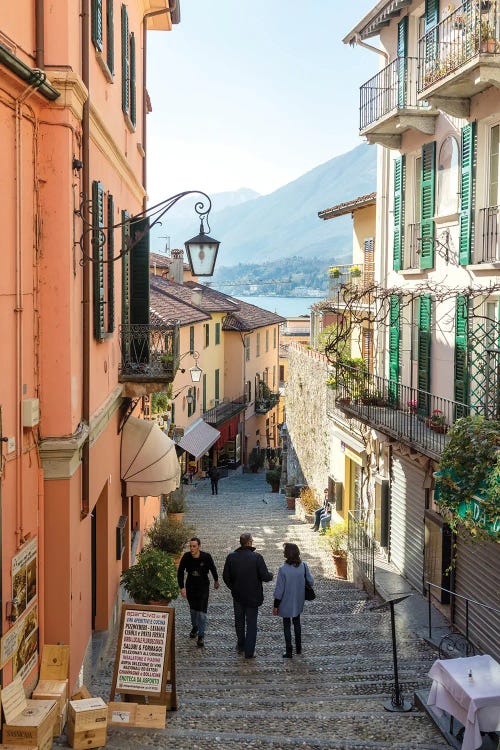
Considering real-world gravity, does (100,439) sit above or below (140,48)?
below

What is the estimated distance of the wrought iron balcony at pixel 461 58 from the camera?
12.2 meters

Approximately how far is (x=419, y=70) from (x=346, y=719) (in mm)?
11496

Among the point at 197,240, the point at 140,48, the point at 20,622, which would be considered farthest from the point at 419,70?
the point at 20,622

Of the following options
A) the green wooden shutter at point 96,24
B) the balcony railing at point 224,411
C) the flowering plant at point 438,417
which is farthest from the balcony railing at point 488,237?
the balcony railing at point 224,411

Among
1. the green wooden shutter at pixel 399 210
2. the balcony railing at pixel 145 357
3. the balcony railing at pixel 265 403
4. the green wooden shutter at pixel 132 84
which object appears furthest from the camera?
the balcony railing at pixel 265 403

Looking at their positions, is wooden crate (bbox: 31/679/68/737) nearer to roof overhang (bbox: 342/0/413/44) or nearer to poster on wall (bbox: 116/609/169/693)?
poster on wall (bbox: 116/609/169/693)

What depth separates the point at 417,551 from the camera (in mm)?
15656

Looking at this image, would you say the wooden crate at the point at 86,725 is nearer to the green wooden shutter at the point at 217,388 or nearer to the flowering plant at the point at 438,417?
the flowering plant at the point at 438,417

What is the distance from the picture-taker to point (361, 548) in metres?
16.1

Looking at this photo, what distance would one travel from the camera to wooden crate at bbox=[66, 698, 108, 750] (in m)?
7.18

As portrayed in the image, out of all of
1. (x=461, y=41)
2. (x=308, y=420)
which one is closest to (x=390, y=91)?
(x=461, y=41)

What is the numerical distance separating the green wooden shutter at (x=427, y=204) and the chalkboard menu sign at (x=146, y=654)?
9795mm

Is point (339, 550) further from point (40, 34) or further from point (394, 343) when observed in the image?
point (40, 34)

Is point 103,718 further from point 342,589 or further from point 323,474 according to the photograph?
point 323,474
